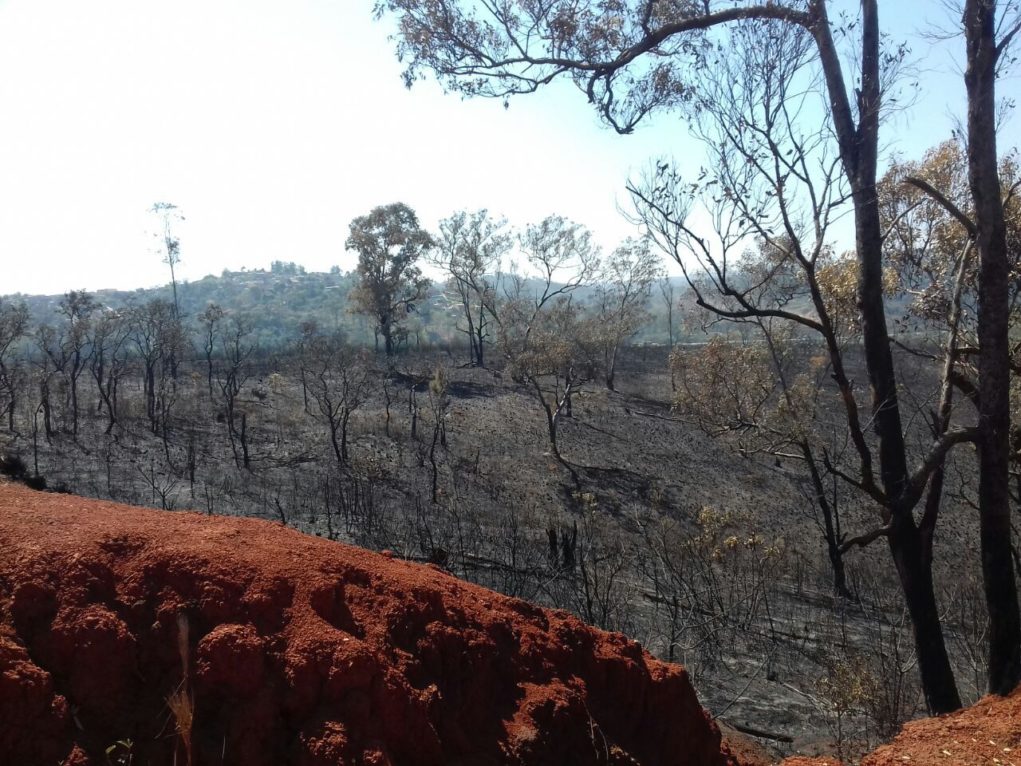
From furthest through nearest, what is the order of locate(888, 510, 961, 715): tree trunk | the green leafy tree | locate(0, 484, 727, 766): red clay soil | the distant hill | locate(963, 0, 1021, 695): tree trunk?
the distant hill → the green leafy tree → locate(888, 510, 961, 715): tree trunk → locate(963, 0, 1021, 695): tree trunk → locate(0, 484, 727, 766): red clay soil

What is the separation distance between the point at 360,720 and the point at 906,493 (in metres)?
4.84

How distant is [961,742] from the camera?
4.29 metres

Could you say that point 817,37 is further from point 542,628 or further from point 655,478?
point 655,478

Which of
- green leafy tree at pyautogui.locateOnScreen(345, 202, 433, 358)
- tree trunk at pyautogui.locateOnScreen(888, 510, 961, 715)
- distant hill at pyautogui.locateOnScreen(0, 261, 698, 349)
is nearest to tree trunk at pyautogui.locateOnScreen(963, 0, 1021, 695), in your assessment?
tree trunk at pyautogui.locateOnScreen(888, 510, 961, 715)

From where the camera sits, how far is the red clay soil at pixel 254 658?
125 inches

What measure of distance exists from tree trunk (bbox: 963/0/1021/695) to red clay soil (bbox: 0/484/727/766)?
3.38 m

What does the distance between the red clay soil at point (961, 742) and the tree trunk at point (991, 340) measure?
141 centimetres

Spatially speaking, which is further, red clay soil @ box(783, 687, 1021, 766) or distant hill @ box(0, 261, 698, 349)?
distant hill @ box(0, 261, 698, 349)

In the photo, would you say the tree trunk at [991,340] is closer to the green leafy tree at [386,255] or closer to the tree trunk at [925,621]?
the tree trunk at [925,621]

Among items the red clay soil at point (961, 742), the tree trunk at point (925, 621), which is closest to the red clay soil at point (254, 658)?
the red clay soil at point (961, 742)

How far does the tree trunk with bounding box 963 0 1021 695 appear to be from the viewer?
6031mm

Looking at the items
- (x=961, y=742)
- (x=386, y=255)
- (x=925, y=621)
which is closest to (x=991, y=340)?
(x=925, y=621)

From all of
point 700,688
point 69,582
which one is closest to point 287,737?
point 69,582

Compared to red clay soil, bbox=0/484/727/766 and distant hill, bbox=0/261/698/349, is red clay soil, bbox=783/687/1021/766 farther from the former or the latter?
distant hill, bbox=0/261/698/349
